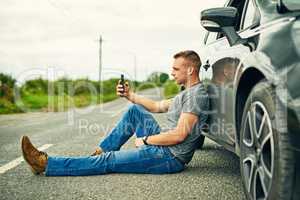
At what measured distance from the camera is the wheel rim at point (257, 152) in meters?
2.78

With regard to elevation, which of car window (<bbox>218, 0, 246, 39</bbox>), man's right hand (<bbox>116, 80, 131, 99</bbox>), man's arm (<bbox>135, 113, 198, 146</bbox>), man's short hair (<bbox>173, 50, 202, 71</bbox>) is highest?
car window (<bbox>218, 0, 246, 39</bbox>)

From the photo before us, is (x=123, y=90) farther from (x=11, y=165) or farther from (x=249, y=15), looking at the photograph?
(x=249, y=15)

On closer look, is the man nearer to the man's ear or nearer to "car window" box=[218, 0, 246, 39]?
the man's ear

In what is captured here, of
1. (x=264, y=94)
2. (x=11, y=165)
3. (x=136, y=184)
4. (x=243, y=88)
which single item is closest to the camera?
(x=264, y=94)

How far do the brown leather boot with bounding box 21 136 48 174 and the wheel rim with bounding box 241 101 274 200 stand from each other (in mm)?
2030

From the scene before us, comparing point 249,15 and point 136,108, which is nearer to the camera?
point 249,15

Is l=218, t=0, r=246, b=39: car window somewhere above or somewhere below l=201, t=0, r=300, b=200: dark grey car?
above

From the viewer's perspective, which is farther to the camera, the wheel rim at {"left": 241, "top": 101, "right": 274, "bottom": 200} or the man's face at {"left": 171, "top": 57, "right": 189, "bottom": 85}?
the man's face at {"left": 171, "top": 57, "right": 189, "bottom": 85}

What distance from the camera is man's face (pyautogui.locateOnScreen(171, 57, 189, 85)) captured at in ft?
15.3

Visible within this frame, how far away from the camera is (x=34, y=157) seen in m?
4.47

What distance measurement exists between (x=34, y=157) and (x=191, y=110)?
1.52 meters

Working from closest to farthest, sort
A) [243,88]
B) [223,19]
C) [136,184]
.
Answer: [243,88] → [223,19] → [136,184]

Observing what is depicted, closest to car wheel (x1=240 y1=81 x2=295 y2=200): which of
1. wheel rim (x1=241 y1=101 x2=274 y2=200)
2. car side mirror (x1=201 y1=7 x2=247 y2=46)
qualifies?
wheel rim (x1=241 y1=101 x2=274 y2=200)

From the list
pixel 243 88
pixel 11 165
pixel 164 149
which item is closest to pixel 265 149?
pixel 243 88
